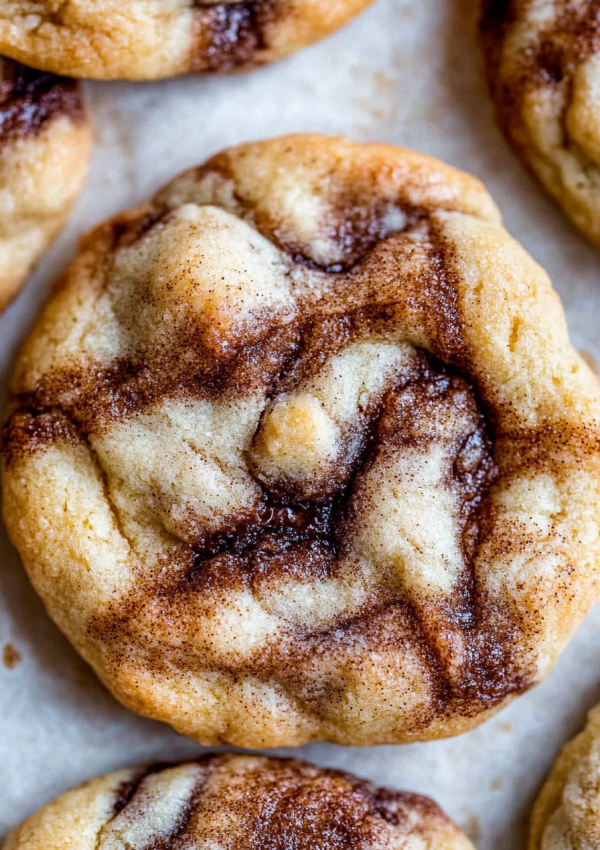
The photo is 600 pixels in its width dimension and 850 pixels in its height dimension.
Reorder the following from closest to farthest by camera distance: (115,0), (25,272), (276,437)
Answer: (276,437) → (115,0) → (25,272)

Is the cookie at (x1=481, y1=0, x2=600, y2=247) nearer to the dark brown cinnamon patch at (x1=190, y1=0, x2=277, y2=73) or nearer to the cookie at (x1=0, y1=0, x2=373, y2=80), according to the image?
the cookie at (x1=0, y1=0, x2=373, y2=80)

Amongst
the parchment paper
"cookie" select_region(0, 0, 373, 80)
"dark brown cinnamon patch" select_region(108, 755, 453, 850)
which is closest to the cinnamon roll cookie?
"dark brown cinnamon patch" select_region(108, 755, 453, 850)

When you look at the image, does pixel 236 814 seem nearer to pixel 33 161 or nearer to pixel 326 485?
pixel 326 485

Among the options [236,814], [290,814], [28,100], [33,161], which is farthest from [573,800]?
[28,100]

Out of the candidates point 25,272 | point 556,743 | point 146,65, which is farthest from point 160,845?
point 146,65

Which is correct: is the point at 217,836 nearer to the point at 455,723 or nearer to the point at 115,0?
the point at 455,723
